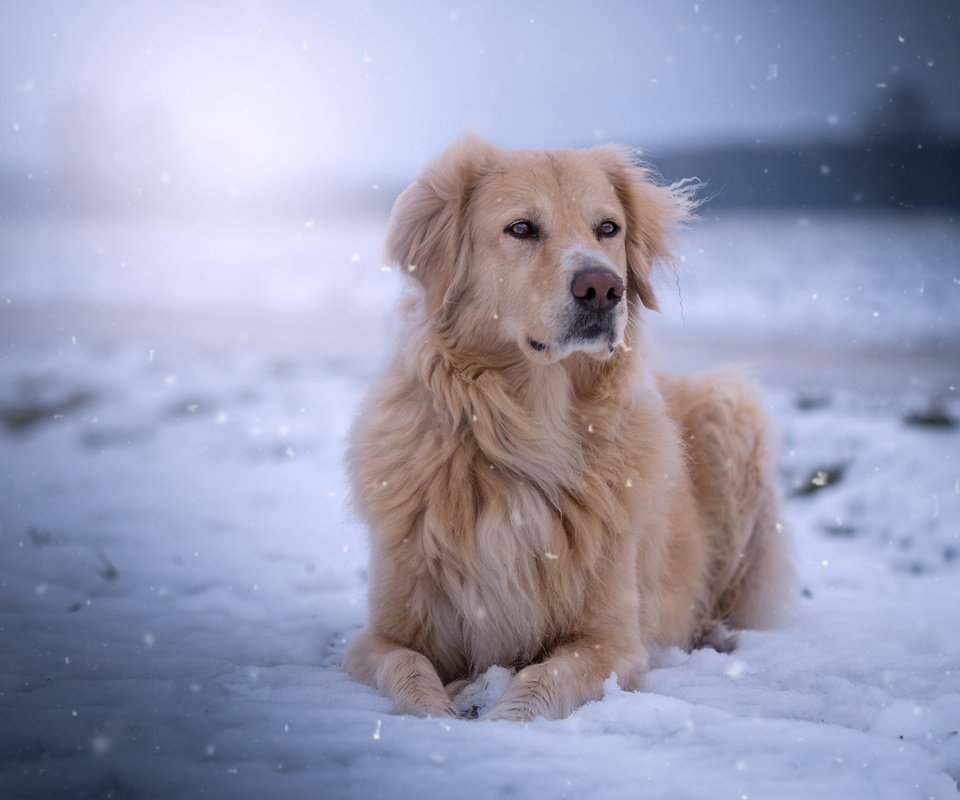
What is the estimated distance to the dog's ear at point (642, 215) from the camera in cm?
381

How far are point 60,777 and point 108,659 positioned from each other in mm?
1227

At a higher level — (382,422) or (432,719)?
(382,422)

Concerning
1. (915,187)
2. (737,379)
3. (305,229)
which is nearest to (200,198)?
(305,229)

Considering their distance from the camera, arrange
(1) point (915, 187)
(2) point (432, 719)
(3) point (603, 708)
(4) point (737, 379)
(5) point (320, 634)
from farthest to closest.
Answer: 1. (1) point (915, 187)
2. (4) point (737, 379)
3. (5) point (320, 634)
4. (3) point (603, 708)
5. (2) point (432, 719)

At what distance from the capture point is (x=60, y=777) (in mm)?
2236

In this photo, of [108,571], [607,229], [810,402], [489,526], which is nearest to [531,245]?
[607,229]

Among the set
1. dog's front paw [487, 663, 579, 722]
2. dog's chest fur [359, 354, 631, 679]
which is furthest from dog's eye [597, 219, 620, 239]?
dog's front paw [487, 663, 579, 722]

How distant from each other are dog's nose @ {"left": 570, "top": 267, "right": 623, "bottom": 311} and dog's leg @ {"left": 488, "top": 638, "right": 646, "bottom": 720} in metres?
1.25

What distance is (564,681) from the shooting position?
2965mm

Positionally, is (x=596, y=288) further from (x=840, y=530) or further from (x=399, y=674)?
(x=840, y=530)

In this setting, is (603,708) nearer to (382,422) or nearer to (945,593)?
(382,422)

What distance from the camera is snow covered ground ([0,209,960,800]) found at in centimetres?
237

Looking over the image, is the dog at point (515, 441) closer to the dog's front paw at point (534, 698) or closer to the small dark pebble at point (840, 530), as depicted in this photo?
the dog's front paw at point (534, 698)

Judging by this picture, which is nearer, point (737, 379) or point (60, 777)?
point (60, 777)
